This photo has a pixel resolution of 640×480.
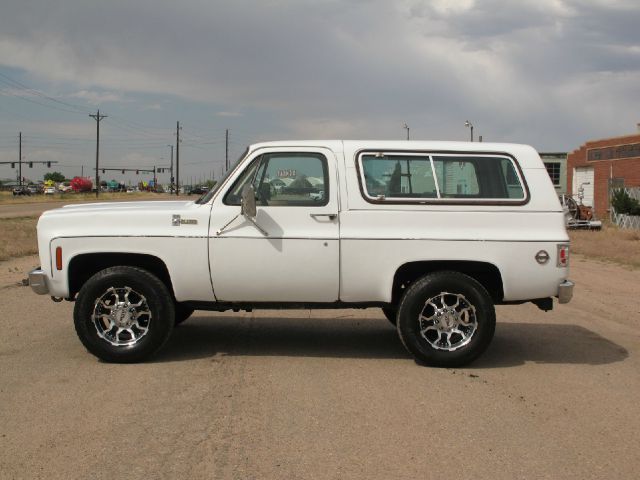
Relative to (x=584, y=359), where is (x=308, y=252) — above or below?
above

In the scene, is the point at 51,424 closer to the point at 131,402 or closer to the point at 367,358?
the point at 131,402

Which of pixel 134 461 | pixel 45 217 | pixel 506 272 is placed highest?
pixel 45 217

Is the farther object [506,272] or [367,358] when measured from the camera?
[367,358]

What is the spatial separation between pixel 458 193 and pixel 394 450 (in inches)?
112

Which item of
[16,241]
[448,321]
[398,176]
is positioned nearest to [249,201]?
[398,176]

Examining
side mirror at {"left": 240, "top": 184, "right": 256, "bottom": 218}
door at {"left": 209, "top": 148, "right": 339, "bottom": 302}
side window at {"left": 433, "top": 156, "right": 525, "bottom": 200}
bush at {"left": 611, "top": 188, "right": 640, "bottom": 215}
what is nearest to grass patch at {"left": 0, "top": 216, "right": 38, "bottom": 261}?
door at {"left": 209, "top": 148, "right": 339, "bottom": 302}

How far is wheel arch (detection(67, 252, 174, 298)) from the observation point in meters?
6.27

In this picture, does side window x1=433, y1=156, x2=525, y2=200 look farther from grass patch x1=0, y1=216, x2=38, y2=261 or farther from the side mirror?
grass patch x1=0, y1=216, x2=38, y2=261

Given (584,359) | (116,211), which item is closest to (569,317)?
(584,359)

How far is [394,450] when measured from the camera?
4184mm

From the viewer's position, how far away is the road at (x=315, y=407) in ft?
13.1

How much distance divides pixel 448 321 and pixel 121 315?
117 inches

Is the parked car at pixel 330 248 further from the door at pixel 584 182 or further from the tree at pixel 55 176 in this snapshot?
the tree at pixel 55 176

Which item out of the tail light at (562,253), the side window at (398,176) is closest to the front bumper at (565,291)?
the tail light at (562,253)
